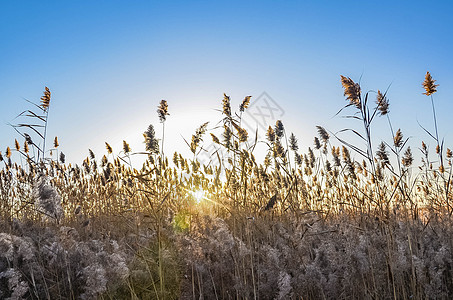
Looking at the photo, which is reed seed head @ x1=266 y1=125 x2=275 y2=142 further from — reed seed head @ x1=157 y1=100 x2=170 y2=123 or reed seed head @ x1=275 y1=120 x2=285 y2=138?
reed seed head @ x1=157 y1=100 x2=170 y2=123

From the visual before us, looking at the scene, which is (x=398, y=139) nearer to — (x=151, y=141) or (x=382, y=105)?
(x=382, y=105)

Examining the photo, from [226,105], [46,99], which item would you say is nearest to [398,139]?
[226,105]

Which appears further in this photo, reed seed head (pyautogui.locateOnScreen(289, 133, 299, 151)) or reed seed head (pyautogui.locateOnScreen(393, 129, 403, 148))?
reed seed head (pyautogui.locateOnScreen(289, 133, 299, 151))

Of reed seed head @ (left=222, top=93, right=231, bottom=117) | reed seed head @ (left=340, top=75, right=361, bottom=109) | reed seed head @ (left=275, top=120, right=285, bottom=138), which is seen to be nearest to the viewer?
reed seed head @ (left=340, top=75, right=361, bottom=109)

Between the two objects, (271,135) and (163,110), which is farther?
(271,135)

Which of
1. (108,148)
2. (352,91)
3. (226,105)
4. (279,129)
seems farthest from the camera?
(108,148)

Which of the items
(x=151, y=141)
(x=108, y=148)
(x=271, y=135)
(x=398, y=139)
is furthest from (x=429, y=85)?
(x=108, y=148)

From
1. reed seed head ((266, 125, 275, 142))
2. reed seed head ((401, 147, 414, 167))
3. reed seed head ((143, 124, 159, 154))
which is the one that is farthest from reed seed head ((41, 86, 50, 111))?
reed seed head ((401, 147, 414, 167))

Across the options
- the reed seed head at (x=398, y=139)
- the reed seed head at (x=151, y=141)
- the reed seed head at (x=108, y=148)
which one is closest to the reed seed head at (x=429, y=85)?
the reed seed head at (x=398, y=139)

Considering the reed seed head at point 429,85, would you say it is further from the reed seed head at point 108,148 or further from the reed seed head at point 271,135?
the reed seed head at point 108,148

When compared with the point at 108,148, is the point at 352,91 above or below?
below

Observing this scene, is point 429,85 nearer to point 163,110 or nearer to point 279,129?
point 279,129

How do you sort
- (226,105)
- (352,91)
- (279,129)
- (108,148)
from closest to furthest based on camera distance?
1. (352,91)
2. (226,105)
3. (279,129)
4. (108,148)

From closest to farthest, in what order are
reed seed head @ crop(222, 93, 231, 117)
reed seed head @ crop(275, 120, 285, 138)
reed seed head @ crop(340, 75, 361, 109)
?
reed seed head @ crop(340, 75, 361, 109) → reed seed head @ crop(222, 93, 231, 117) → reed seed head @ crop(275, 120, 285, 138)
